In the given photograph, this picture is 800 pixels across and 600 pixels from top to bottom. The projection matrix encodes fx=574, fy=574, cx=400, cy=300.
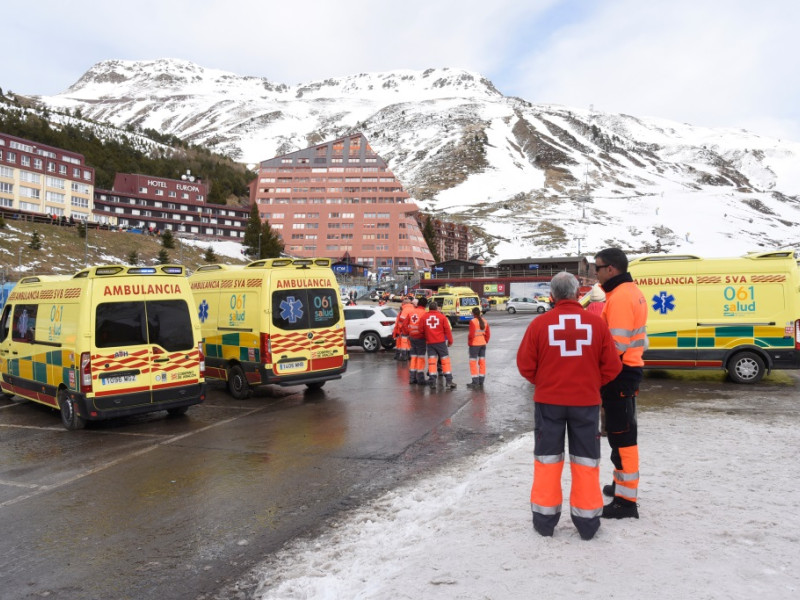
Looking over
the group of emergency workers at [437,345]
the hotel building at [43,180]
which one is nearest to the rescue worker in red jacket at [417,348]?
the group of emergency workers at [437,345]

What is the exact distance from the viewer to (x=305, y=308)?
11.1m

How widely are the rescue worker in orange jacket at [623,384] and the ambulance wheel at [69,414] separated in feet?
24.8

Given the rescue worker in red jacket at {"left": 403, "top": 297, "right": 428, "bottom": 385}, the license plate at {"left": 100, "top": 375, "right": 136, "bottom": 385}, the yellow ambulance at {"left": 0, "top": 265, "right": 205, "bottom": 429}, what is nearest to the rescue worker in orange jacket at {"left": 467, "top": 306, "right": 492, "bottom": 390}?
the rescue worker in red jacket at {"left": 403, "top": 297, "right": 428, "bottom": 385}

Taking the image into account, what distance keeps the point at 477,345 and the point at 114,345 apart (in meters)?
6.68

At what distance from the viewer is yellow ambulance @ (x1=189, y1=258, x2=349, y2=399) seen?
1066 centimetres

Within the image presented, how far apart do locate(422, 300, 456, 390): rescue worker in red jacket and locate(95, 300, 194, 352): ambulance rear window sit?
4.89m

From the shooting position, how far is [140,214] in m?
109

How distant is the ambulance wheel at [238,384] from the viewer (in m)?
11.1

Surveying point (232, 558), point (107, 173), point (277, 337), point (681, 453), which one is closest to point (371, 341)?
point (277, 337)

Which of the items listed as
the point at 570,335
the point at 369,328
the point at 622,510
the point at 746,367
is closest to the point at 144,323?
the point at 570,335

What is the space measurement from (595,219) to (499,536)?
191741 millimetres

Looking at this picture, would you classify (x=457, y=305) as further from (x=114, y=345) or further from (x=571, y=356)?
(x=571, y=356)

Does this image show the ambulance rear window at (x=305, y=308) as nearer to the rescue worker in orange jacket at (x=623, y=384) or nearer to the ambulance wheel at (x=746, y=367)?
the rescue worker in orange jacket at (x=623, y=384)

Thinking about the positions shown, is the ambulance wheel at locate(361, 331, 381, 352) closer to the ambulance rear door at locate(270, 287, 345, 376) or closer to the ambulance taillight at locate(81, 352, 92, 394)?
the ambulance rear door at locate(270, 287, 345, 376)
